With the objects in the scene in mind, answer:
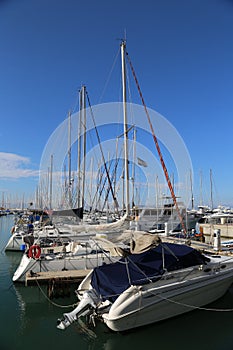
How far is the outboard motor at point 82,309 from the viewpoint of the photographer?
8016 millimetres

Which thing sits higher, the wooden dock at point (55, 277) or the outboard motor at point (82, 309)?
the outboard motor at point (82, 309)

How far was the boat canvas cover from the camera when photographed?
8.97 metres

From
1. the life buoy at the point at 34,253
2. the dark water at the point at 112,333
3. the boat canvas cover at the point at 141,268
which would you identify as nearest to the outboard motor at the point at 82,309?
the boat canvas cover at the point at 141,268

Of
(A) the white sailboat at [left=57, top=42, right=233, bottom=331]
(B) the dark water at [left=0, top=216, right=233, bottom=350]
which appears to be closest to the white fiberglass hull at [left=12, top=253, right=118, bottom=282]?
(B) the dark water at [left=0, top=216, right=233, bottom=350]

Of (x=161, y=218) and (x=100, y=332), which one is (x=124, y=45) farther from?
(x=161, y=218)

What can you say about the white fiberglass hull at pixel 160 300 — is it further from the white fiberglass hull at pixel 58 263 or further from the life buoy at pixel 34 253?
the life buoy at pixel 34 253

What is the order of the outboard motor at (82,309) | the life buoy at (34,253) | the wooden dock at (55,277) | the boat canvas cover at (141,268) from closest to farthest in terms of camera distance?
the outboard motor at (82,309)
the boat canvas cover at (141,268)
the wooden dock at (55,277)
the life buoy at (34,253)

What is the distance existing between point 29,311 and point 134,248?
17.2ft

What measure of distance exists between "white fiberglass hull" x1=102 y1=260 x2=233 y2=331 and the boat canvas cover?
439 millimetres

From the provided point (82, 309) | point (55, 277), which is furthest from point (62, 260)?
point (82, 309)

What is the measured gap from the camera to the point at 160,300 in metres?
8.88

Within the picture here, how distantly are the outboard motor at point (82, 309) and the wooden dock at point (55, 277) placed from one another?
4.21 m

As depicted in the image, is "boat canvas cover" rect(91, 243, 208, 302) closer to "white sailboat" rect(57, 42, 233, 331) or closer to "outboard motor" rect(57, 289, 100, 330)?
"white sailboat" rect(57, 42, 233, 331)

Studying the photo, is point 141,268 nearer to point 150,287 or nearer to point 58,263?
point 150,287
